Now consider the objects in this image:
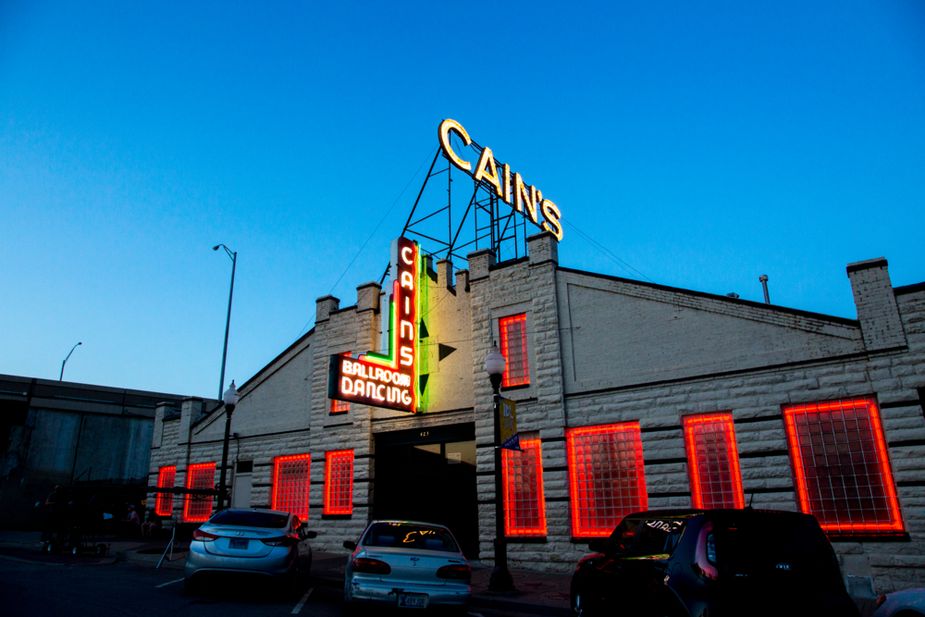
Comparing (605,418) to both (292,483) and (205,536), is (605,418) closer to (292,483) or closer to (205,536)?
(205,536)

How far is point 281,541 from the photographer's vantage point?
38.0 feet

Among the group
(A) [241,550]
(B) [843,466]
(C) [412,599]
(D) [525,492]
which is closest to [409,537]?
(C) [412,599]

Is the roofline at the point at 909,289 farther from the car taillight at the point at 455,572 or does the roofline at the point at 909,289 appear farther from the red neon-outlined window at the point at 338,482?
the red neon-outlined window at the point at 338,482

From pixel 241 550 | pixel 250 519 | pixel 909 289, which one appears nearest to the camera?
pixel 241 550

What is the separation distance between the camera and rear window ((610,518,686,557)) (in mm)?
7199

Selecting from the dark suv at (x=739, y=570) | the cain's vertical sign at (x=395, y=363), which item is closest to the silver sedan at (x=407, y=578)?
the dark suv at (x=739, y=570)

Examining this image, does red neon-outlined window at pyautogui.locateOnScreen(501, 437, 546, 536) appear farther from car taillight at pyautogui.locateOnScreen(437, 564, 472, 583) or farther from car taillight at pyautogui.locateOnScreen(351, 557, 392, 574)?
car taillight at pyautogui.locateOnScreen(351, 557, 392, 574)

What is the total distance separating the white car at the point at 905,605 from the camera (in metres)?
6.43

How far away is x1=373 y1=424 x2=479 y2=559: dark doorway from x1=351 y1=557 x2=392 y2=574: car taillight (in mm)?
9510

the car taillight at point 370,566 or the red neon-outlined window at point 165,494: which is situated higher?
the red neon-outlined window at point 165,494

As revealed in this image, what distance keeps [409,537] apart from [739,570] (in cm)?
558

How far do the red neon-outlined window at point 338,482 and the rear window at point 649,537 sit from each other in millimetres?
13734

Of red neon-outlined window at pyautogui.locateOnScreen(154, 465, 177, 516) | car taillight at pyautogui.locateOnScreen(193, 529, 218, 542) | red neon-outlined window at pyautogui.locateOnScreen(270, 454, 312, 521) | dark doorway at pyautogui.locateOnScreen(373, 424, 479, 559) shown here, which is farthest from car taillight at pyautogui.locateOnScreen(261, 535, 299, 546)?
red neon-outlined window at pyautogui.locateOnScreen(154, 465, 177, 516)

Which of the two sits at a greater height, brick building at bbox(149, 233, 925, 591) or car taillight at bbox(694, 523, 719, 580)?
brick building at bbox(149, 233, 925, 591)
